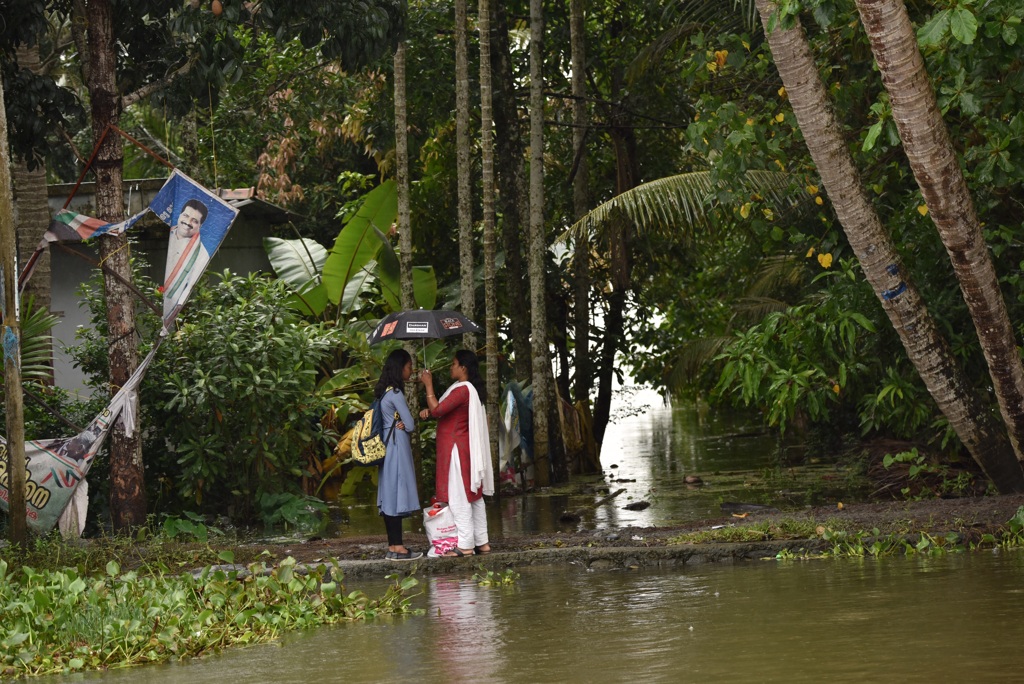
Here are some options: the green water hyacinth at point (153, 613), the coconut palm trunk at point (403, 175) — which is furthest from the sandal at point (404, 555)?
the coconut palm trunk at point (403, 175)

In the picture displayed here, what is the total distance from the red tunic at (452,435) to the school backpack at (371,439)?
422 mm

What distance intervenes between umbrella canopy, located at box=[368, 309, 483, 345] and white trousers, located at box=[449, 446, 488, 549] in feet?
3.26

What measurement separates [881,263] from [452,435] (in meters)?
3.71

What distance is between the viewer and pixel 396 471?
10016mm

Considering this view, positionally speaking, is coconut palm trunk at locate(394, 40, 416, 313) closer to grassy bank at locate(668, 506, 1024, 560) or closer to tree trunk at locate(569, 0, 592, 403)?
tree trunk at locate(569, 0, 592, 403)

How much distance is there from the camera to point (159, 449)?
13.1 m

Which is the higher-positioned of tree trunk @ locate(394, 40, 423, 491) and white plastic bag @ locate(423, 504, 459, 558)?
tree trunk @ locate(394, 40, 423, 491)

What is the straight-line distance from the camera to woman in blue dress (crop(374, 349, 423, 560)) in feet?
32.7

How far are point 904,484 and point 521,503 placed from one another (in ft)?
14.4

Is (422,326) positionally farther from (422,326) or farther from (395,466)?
(395,466)

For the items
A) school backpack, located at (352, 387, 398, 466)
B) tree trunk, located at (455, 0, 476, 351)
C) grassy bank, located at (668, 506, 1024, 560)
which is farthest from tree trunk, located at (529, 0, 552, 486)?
grassy bank, located at (668, 506, 1024, 560)

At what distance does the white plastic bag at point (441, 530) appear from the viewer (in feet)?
32.7

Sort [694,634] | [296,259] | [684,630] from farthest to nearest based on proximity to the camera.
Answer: [296,259] → [684,630] → [694,634]

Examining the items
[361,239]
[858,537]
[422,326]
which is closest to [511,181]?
[361,239]
